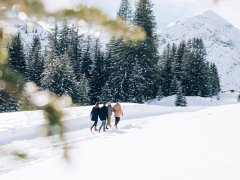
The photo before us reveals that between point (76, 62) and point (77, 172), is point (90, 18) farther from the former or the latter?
point (76, 62)

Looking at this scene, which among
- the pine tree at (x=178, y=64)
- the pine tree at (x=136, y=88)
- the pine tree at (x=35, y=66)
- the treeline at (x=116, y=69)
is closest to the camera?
the treeline at (x=116, y=69)

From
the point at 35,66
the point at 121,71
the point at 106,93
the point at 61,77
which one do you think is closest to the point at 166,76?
the point at 121,71

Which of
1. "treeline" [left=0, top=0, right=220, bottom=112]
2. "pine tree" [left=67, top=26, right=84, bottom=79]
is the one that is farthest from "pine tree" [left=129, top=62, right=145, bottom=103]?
"pine tree" [left=67, top=26, right=84, bottom=79]

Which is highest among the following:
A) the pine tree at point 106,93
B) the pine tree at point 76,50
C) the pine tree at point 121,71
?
the pine tree at point 76,50

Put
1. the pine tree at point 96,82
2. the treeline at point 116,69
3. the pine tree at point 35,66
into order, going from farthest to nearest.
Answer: the pine tree at point 96,82 < the pine tree at point 35,66 < the treeline at point 116,69

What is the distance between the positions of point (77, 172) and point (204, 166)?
292cm

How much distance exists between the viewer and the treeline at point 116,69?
139ft

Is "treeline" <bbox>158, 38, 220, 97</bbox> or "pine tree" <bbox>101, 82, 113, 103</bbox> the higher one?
"treeline" <bbox>158, 38, 220, 97</bbox>

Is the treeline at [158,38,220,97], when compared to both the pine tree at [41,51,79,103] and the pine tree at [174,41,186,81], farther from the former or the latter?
the pine tree at [41,51,79,103]

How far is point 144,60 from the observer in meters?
49.7

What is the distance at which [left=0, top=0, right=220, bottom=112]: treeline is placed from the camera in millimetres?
42378

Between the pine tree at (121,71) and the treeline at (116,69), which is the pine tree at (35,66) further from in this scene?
the pine tree at (121,71)

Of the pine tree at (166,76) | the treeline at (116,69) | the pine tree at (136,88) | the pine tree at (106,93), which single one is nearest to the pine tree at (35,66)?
the treeline at (116,69)

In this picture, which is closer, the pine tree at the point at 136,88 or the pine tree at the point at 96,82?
the pine tree at the point at 136,88
